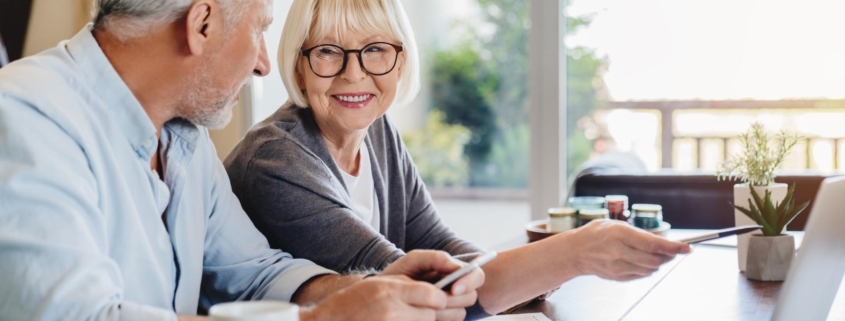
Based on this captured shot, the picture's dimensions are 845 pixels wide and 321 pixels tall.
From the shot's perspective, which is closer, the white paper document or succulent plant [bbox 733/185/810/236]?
the white paper document

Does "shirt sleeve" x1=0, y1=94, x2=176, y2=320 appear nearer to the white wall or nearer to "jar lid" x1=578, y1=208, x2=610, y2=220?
"jar lid" x1=578, y1=208, x2=610, y2=220

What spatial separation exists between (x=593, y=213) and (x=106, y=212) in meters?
1.16

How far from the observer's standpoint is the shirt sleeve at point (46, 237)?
91cm

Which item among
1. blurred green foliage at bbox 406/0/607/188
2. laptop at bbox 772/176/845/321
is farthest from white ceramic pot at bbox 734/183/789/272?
blurred green foliage at bbox 406/0/607/188

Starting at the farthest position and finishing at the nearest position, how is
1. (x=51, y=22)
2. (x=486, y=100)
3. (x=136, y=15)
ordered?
(x=486, y=100) < (x=51, y=22) < (x=136, y=15)

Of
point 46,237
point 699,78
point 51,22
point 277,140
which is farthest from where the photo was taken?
point 51,22

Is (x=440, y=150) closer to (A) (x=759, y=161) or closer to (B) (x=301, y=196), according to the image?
(A) (x=759, y=161)

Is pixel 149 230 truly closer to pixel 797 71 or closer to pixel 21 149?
pixel 21 149

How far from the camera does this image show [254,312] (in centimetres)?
75

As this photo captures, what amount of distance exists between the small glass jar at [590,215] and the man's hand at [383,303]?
0.91 meters

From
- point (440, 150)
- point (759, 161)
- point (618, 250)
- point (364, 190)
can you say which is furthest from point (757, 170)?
point (440, 150)

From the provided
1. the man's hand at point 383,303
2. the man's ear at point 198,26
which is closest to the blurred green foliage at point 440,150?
the man's ear at point 198,26

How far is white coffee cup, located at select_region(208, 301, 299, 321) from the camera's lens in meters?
0.73

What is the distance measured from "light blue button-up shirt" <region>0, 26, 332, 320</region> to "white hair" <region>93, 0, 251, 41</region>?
0.12ft
